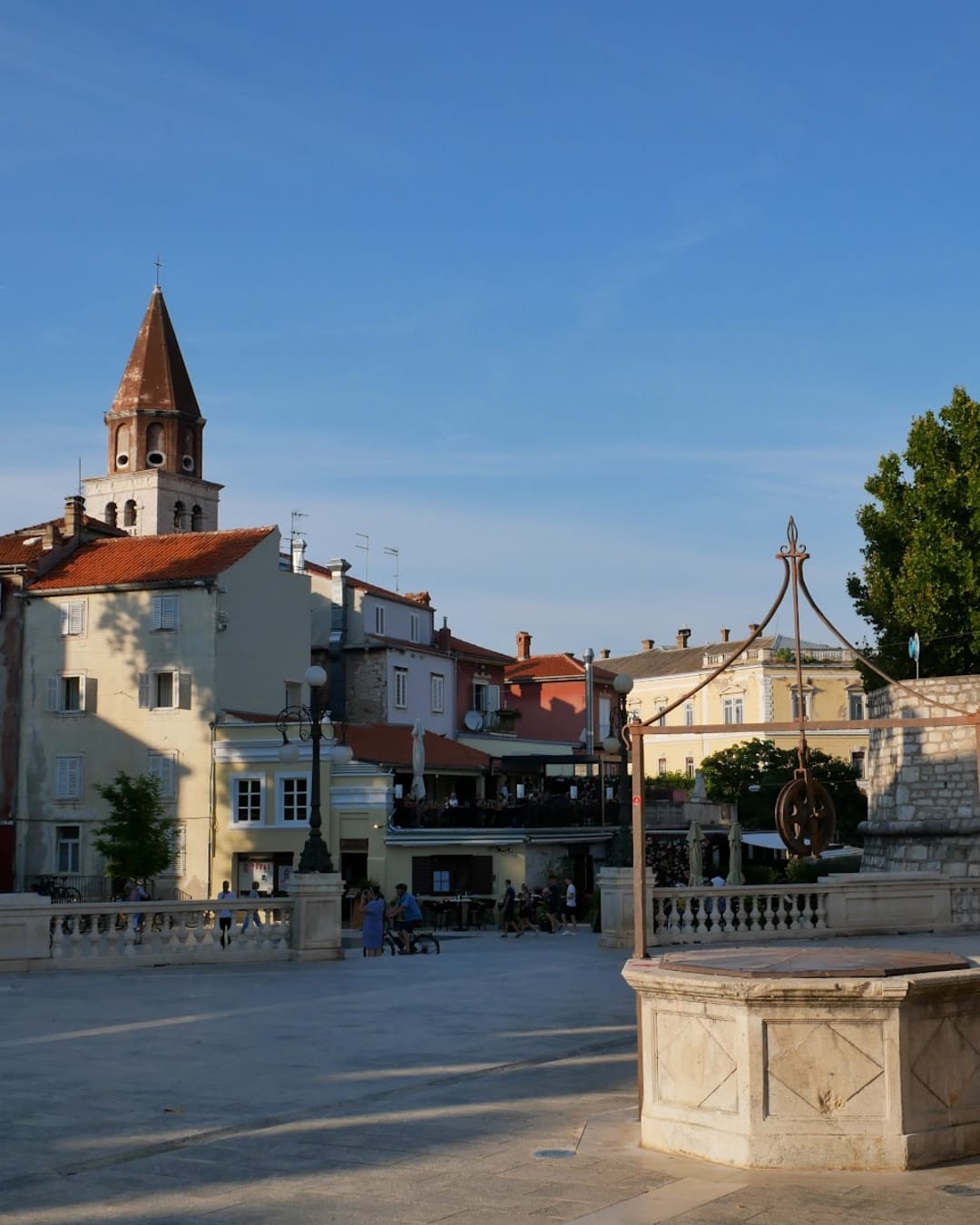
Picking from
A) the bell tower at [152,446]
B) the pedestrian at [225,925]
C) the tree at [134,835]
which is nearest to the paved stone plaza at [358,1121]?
the pedestrian at [225,925]

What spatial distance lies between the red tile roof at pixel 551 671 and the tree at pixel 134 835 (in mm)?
26244

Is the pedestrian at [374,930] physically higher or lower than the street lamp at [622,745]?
lower

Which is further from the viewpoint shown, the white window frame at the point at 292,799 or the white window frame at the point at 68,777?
the white window frame at the point at 68,777

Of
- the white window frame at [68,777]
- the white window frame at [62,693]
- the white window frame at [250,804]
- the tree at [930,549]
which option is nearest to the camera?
the tree at [930,549]

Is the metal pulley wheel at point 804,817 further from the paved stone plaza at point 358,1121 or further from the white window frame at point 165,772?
the white window frame at point 165,772

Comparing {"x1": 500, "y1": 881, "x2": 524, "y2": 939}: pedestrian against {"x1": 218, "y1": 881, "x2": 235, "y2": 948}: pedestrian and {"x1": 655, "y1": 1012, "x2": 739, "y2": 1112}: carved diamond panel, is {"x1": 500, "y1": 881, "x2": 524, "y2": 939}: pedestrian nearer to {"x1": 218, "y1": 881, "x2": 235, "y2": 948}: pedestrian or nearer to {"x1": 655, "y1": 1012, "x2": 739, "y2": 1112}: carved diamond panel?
{"x1": 218, "y1": 881, "x2": 235, "y2": 948}: pedestrian

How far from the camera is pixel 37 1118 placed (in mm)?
9719

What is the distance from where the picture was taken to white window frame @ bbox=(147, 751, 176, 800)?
150 ft

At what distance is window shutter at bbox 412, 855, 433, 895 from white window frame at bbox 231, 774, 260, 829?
4.85m

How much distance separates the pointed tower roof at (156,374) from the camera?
7438 cm

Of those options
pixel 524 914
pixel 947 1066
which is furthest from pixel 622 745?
pixel 947 1066

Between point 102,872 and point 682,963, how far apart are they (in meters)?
39.5

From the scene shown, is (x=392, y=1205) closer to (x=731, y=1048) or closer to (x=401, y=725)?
(x=731, y=1048)

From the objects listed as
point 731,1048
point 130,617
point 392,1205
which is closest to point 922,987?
point 731,1048
